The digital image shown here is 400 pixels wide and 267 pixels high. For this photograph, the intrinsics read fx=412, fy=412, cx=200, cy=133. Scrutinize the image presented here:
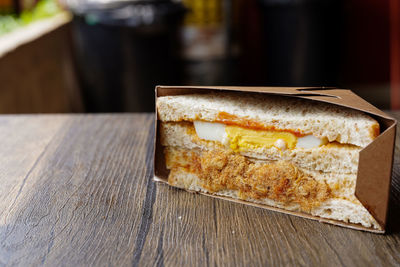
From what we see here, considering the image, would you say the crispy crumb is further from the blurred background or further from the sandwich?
the blurred background

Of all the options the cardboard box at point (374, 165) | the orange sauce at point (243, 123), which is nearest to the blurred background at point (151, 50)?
the orange sauce at point (243, 123)

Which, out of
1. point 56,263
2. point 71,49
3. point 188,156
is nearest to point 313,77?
point 71,49

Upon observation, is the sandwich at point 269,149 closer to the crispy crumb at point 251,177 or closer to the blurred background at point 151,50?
the crispy crumb at point 251,177

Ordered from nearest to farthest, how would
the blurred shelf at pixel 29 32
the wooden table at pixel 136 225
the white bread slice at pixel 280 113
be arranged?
1. the wooden table at pixel 136 225
2. the white bread slice at pixel 280 113
3. the blurred shelf at pixel 29 32

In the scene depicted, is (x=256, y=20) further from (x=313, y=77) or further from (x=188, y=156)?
(x=188, y=156)

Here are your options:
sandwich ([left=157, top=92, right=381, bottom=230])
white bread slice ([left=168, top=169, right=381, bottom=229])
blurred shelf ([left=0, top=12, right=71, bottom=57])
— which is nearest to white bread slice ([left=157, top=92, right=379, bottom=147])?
sandwich ([left=157, top=92, right=381, bottom=230])

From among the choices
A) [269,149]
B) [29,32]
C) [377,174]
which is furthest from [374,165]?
[29,32]
